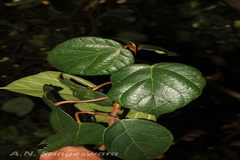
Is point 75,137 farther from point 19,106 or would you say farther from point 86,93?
point 19,106

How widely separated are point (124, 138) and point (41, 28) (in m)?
1.03

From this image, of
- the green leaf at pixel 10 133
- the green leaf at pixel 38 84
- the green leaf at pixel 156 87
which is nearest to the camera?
the green leaf at pixel 156 87

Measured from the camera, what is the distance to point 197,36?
1184 mm

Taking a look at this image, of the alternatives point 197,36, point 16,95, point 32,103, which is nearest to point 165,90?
point 32,103

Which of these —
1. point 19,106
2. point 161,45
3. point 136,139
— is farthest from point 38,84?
point 161,45

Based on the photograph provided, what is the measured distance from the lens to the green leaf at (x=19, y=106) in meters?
0.81

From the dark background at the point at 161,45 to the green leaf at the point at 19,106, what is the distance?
0.05 m

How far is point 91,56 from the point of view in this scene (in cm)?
36

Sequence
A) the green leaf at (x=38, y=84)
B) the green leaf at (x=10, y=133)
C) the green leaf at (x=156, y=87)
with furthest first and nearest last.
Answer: the green leaf at (x=10, y=133), the green leaf at (x=38, y=84), the green leaf at (x=156, y=87)

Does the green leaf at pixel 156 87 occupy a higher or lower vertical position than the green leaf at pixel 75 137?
higher

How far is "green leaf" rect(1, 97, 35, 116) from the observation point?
806 mm

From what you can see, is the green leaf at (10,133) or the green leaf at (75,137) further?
the green leaf at (10,133)

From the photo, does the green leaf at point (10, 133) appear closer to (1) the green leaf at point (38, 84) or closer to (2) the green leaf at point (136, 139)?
(1) the green leaf at point (38, 84)

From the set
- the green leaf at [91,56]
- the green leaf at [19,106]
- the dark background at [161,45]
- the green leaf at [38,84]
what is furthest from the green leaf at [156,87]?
the green leaf at [19,106]
